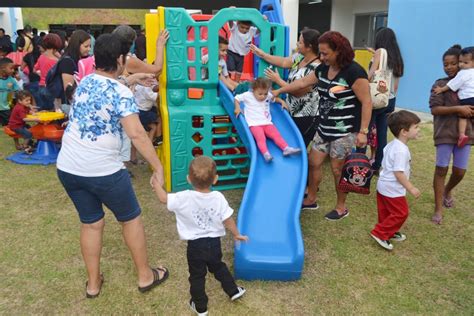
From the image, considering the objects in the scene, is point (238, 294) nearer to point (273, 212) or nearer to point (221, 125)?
point (273, 212)

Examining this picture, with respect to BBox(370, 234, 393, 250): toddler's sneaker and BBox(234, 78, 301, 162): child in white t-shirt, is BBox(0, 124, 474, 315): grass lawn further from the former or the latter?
BBox(234, 78, 301, 162): child in white t-shirt

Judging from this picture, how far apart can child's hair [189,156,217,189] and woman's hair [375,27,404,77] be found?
336 centimetres

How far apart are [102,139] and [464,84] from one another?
3.13m

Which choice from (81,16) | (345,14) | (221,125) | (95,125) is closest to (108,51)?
(95,125)

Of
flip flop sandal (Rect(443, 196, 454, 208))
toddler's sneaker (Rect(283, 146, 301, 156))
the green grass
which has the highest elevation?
the green grass

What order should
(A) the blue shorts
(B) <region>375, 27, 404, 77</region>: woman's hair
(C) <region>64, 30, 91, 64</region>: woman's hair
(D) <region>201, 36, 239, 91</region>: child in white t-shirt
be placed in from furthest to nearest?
(C) <region>64, 30, 91, 64</region>: woman's hair, (B) <region>375, 27, 404, 77</region>: woman's hair, (D) <region>201, 36, 239, 91</region>: child in white t-shirt, (A) the blue shorts

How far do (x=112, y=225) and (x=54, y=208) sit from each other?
798 mm

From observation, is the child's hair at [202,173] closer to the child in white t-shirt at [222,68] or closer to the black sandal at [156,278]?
the black sandal at [156,278]

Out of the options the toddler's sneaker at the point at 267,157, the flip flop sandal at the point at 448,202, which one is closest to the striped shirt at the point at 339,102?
the toddler's sneaker at the point at 267,157

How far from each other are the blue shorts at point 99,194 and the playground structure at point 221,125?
3.06 ft

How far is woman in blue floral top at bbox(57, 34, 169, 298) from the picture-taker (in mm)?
2285

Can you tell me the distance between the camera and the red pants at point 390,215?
10.6ft

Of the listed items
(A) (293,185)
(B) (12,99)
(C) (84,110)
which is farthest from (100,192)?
(B) (12,99)

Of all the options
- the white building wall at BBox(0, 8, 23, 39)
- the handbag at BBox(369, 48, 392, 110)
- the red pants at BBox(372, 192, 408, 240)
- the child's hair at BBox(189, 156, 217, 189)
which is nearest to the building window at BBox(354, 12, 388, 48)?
the handbag at BBox(369, 48, 392, 110)
